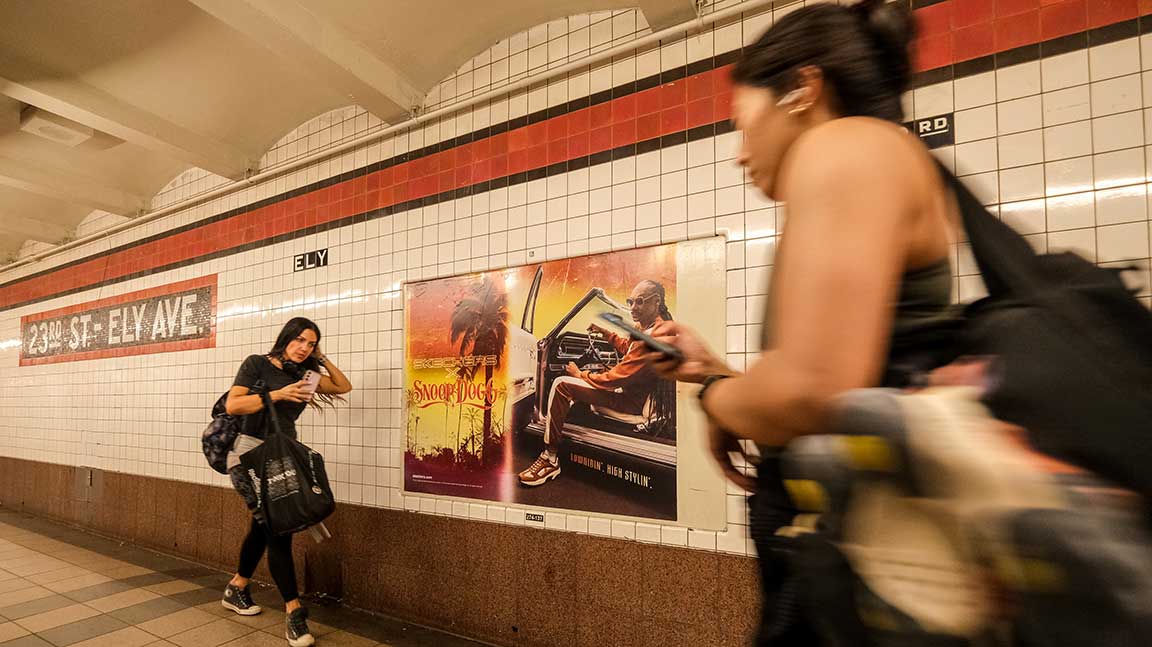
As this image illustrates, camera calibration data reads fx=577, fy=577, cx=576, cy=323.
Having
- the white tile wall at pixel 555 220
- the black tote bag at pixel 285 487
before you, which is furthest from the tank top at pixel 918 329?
the black tote bag at pixel 285 487

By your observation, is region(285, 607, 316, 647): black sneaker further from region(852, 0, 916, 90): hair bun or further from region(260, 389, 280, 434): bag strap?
region(852, 0, 916, 90): hair bun

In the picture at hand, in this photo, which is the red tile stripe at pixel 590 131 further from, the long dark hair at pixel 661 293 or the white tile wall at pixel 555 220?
the long dark hair at pixel 661 293

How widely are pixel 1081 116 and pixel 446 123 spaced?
9.88ft

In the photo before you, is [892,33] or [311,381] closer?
[892,33]

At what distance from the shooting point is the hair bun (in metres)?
0.77

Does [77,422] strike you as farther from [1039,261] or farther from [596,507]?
[1039,261]

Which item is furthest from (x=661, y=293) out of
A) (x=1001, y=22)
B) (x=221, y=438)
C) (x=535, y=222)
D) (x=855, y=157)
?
(x=221, y=438)

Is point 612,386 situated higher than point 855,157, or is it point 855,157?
point 855,157

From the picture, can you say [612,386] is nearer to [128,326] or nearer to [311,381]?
[311,381]

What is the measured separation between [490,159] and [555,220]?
62 centimetres

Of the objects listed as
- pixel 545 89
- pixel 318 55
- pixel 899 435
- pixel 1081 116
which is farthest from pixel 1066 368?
pixel 318 55

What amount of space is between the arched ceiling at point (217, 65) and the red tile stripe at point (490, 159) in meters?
0.36

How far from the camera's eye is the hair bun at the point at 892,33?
770mm

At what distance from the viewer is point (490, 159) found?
10.9ft
